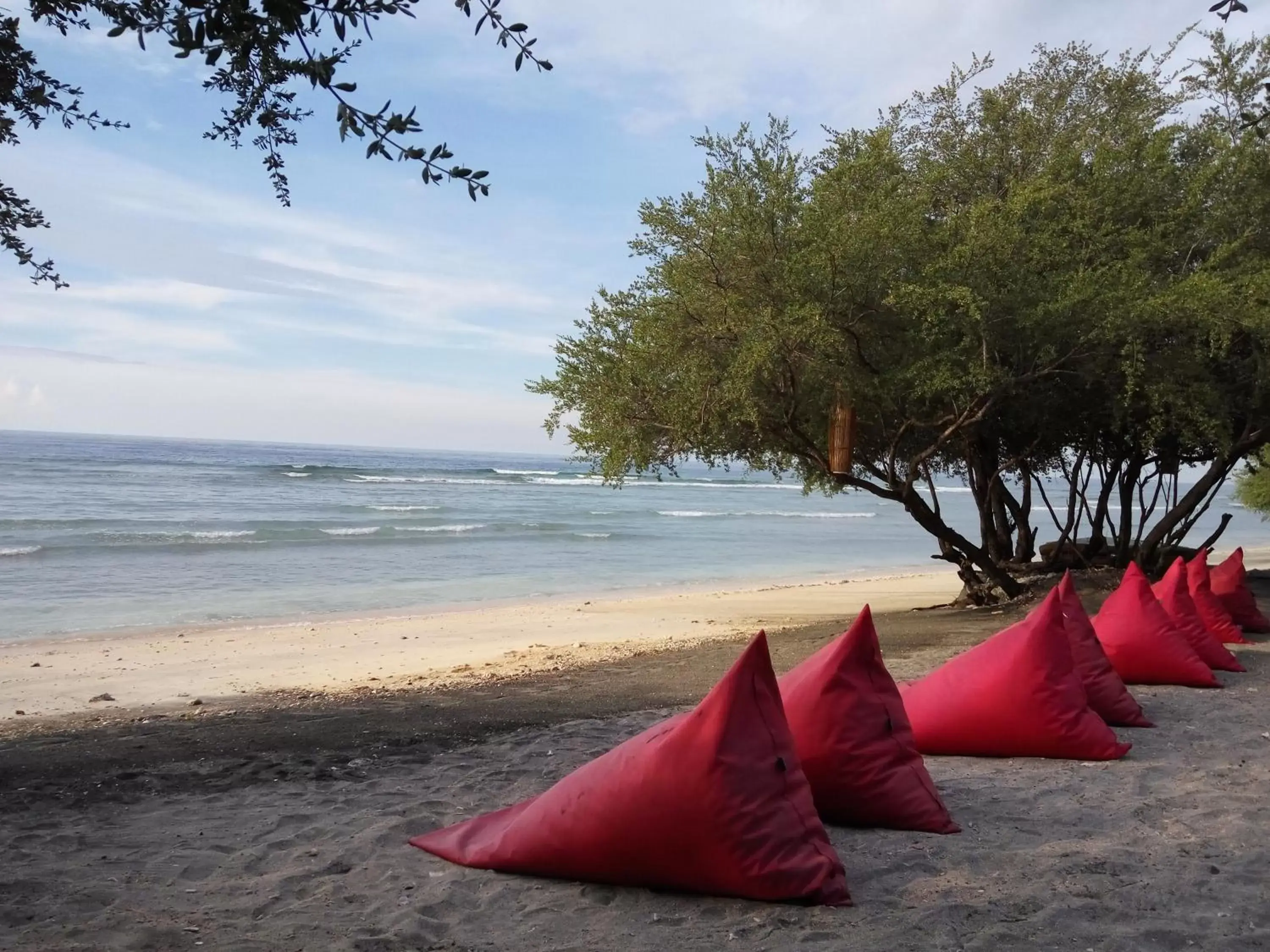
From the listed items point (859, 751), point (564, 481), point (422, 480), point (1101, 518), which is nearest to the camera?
point (859, 751)

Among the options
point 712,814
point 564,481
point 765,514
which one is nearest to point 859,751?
point 712,814

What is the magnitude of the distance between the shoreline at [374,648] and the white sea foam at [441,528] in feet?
38.2

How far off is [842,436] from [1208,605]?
355cm

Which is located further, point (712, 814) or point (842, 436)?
point (842, 436)

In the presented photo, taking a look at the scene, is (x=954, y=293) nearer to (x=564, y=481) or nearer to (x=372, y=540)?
(x=372, y=540)

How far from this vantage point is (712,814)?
10.0 ft

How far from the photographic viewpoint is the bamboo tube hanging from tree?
10211 millimetres

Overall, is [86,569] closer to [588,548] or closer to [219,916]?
[588,548]

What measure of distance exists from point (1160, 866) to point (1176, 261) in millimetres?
9076

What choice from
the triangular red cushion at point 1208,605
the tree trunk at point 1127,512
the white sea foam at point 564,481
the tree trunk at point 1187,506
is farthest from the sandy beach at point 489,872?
the white sea foam at point 564,481

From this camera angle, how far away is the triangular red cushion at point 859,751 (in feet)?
12.5

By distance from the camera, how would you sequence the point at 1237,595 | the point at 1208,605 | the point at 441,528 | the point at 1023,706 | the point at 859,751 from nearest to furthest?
the point at 859,751 < the point at 1023,706 < the point at 1208,605 < the point at 1237,595 < the point at 441,528

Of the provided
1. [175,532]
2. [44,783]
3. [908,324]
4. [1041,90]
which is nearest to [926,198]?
[908,324]

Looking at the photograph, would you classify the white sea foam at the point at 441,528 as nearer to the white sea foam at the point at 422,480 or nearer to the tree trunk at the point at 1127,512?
the tree trunk at the point at 1127,512
